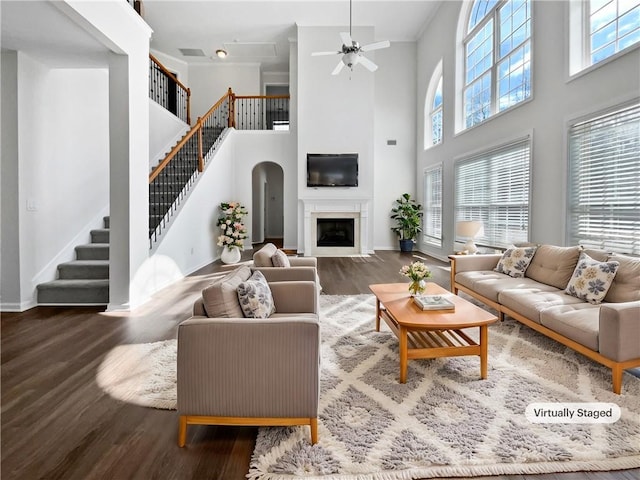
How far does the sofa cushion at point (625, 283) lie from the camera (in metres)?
2.71

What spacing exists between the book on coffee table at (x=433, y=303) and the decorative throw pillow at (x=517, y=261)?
1.69 metres

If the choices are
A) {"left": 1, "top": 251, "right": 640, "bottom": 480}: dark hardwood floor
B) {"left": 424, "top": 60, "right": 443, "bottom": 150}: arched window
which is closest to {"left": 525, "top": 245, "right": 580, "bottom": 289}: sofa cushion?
{"left": 1, "top": 251, "right": 640, "bottom": 480}: dark hardwood floor

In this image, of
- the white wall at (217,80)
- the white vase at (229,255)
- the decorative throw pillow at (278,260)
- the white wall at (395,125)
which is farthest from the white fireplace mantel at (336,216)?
the decorative throw pillow at (278,260)

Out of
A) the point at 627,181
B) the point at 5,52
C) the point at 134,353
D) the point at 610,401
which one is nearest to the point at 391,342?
the point at 610,401

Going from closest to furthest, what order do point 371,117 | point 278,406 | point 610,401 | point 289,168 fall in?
point 278,406
point 610,401
point 371,117
point 289,168

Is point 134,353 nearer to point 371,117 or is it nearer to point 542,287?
point 542,287

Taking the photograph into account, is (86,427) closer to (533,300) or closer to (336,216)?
(533,300)

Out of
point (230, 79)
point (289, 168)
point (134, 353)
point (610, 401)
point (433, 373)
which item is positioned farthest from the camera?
point (230, 79)

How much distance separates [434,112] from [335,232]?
12.6ft

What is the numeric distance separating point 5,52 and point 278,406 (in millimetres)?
4919

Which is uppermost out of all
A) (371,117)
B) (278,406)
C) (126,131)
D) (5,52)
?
(371,117)

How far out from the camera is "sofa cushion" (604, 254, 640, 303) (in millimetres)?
2712

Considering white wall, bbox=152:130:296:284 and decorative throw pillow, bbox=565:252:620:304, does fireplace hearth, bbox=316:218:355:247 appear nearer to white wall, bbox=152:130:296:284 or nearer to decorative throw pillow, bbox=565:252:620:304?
white wall, bbox=152:130:296:284

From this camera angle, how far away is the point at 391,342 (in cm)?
304
